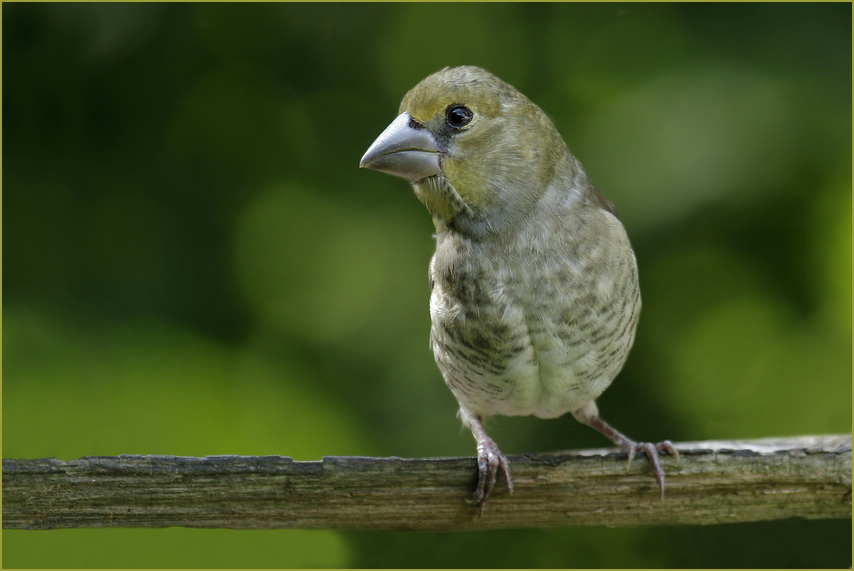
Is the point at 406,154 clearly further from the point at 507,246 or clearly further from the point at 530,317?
the point at 530,317

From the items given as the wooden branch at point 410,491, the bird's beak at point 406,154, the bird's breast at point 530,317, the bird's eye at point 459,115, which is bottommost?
the wooden branch at point 410,491

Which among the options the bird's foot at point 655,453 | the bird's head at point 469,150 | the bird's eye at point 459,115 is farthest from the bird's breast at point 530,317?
the bird's eye at point 459,115

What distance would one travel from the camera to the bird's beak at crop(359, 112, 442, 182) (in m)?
2.41

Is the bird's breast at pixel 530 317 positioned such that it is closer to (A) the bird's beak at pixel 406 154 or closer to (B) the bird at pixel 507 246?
(B) the bird at pixel 507 246

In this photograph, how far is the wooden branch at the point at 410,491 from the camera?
2195mm

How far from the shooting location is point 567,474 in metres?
2.40

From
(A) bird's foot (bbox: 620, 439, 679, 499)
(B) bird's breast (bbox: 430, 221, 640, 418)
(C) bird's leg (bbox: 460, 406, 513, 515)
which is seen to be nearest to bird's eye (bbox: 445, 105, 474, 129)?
(B) bird's breast (bbox: 430, 221, 640, 418)

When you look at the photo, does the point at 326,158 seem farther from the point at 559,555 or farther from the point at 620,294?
the point at 559,555

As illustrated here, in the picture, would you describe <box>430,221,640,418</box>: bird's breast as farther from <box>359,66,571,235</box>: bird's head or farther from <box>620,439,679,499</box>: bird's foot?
<box>620,439,679,499</box>: bird's foot

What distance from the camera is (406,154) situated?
2.41m

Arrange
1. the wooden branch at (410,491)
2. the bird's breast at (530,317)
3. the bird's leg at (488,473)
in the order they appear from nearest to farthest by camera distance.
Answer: the wooden branch at (410,491) < the bird's leg at (488,473) < the bird's breast at (530,317)

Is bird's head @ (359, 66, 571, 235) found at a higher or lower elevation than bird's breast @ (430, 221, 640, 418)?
higher

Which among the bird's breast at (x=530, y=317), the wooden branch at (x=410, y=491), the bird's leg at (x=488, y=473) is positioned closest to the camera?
the wooden branch at (x=410, y=491)

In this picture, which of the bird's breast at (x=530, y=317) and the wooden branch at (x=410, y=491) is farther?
the bird's breast at (x=530, y=317)
